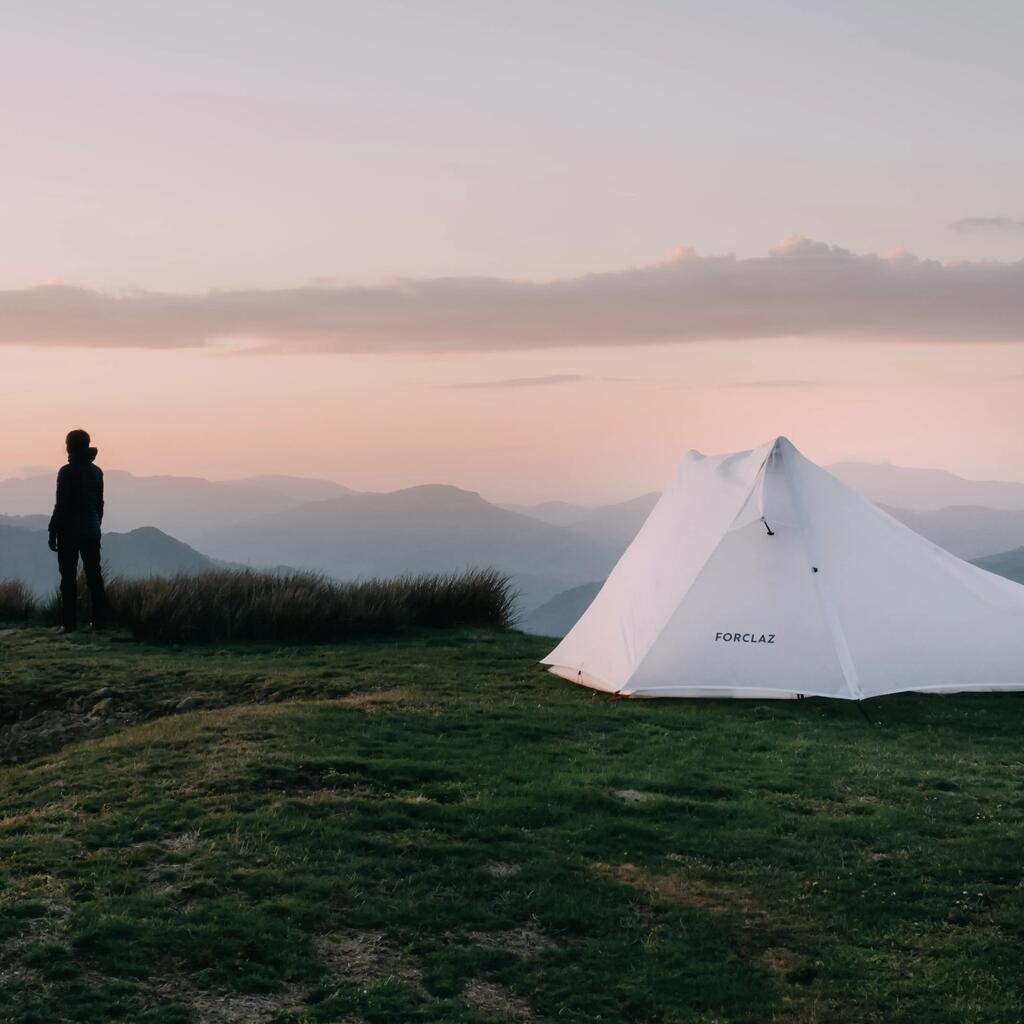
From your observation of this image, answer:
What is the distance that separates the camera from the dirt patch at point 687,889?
6.93 meters

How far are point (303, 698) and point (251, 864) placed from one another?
5462mm

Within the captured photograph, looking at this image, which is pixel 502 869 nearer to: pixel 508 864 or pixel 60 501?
pixel 508 864

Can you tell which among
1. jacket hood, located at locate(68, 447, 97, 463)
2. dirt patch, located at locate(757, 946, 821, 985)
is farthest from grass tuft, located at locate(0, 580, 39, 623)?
dirt patch, located at locate(757, 946, 821, 985)

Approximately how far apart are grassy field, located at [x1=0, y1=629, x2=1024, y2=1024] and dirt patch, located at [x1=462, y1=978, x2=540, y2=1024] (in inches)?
0.8

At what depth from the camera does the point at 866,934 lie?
6.57 meters

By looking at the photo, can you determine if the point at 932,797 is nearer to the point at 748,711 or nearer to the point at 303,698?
the point at 748,711

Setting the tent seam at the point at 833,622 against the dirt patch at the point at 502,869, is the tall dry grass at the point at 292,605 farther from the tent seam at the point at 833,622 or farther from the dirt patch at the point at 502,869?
the dirt patch at the point at 502,869

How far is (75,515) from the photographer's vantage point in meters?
16.8

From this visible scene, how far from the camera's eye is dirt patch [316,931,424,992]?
6000 millimetres

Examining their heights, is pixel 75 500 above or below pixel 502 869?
above

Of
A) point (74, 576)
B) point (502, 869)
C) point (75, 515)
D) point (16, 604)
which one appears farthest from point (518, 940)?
point (16, 604)

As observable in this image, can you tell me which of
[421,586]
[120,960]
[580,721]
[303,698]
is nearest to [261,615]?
[421,586]

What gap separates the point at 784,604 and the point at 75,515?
9588mm

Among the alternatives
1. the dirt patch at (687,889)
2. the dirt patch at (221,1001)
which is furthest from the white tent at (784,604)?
the dirt patch at (221,1001)
